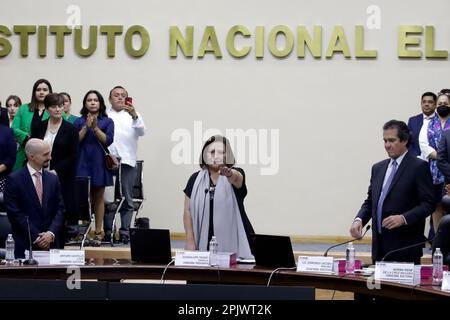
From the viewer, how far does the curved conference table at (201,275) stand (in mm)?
5125

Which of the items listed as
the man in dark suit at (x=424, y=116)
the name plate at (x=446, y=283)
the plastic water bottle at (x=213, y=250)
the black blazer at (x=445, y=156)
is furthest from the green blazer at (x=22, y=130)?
the name plate at (x=446, y=283)

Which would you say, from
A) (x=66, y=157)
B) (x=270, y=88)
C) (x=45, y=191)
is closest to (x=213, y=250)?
(x=45, y=191)

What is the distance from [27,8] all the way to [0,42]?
489mm

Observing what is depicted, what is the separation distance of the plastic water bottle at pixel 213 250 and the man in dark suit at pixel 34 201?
1184 millimetres

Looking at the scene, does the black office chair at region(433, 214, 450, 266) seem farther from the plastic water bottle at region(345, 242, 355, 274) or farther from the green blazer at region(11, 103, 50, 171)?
the green blazer at region(11, 103, 50, 171)

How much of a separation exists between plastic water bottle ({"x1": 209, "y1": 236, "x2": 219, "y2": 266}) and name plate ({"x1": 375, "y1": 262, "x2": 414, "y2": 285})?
1.03 metres

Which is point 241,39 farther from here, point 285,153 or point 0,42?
point 0,42

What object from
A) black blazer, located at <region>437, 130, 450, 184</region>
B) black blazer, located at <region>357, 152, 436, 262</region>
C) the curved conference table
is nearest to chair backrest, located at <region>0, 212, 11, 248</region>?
the curved conference table

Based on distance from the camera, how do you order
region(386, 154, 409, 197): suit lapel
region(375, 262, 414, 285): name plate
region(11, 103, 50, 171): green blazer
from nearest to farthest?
region(375, 262, 414, 285): name plate < region(386, 154, 409, 197): suit lapel < region(11, 103, 50, 171): green blazer

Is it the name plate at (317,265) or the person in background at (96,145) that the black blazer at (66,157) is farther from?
the name plate at (317,265)

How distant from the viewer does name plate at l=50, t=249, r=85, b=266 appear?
557 cm
